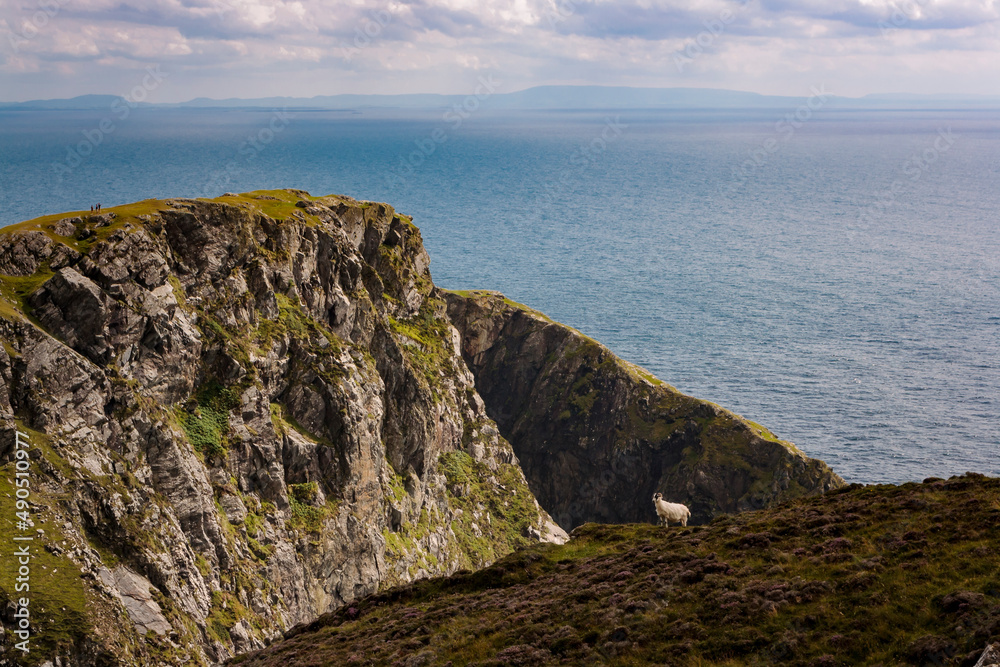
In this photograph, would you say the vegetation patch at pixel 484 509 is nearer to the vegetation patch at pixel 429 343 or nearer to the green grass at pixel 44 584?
the vegetation patch at pixel 429 343

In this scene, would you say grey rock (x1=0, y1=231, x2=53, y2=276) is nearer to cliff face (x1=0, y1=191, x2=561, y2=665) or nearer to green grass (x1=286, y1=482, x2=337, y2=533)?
cliff face (x1=0, y1=191, x2=561, y2=665)

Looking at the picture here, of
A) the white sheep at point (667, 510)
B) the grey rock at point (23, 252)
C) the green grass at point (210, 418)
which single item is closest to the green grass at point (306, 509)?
the green grass at point (210, 418)

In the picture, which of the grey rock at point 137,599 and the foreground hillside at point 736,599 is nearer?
the foreground hillside at point 736,599

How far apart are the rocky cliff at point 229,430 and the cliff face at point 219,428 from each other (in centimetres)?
15

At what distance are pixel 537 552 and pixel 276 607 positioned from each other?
59.7ft

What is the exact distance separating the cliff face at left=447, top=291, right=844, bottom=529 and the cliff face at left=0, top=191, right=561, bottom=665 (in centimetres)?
3390

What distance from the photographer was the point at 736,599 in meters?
32.7

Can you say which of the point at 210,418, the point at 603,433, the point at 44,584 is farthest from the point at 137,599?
the point at 603,433

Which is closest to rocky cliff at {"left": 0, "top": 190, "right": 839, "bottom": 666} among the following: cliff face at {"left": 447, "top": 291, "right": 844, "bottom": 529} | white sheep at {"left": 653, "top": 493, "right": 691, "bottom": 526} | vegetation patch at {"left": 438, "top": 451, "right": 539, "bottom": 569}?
vegetation patch at {"left": 438, "top": 451, "right": 539, "bottom": 569}

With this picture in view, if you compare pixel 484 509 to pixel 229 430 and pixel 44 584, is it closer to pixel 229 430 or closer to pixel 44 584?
pixel 229 430

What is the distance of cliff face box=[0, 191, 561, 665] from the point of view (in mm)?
41062

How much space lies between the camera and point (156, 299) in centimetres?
5294

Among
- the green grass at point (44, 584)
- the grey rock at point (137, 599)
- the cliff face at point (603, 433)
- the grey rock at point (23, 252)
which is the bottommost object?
the cliff face at point (603, 433)

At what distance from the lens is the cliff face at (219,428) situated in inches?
1617
